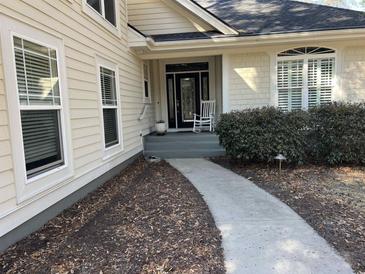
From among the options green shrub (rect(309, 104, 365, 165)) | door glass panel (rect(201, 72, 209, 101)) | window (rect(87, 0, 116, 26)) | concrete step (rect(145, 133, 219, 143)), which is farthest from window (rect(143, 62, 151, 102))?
green shrub (rect(309, 104, 365, 165))

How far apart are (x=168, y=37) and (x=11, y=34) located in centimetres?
538

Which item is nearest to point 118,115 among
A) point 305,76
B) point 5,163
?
point 5,163

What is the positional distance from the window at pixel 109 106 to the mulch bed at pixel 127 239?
4.91ft

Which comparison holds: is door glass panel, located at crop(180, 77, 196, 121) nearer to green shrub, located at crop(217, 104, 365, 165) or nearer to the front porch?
the front porch

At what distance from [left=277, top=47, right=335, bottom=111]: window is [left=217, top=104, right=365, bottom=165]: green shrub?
167 cm

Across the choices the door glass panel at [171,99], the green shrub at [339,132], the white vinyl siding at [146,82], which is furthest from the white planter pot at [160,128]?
the green shrub at [339,132]

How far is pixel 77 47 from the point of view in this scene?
447 centimetres

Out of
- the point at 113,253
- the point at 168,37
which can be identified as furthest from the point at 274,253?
the point at 168,37

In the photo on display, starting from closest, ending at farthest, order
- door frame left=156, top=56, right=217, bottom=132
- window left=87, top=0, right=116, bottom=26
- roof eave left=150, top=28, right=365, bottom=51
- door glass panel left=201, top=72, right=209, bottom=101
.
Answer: window left=87, top=0, right=116, bottom=26 → roof eave left=150, top=28, right=365, bottom=51 → door frame left=156, top=56, right=217, bottom=132 → door glass panel left=201, top=72, right=209, bottom=101

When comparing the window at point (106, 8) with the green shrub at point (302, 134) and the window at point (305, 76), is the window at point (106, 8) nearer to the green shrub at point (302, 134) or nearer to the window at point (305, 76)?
the green shrub at point (302, 134)

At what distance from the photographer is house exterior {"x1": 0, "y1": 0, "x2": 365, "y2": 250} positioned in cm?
312

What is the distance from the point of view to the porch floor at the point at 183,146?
7734 mm

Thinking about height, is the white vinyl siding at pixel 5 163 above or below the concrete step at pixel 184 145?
above

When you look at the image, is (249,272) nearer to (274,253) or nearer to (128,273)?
(274,253)
